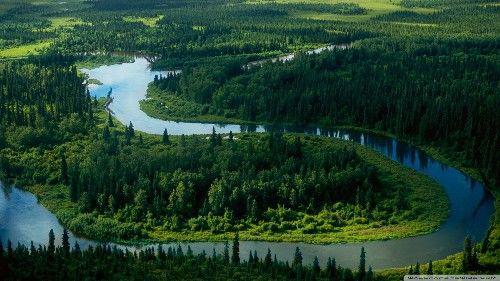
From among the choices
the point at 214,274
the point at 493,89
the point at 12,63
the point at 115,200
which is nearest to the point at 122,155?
the point at 115,200

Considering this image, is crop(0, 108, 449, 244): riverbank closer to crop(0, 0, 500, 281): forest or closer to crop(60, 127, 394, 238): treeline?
crop(0, 0, 500, 281): forest

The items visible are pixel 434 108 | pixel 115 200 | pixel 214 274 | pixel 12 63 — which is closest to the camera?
pixel 214 274

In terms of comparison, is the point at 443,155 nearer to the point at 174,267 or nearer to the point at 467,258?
the point at 467,258

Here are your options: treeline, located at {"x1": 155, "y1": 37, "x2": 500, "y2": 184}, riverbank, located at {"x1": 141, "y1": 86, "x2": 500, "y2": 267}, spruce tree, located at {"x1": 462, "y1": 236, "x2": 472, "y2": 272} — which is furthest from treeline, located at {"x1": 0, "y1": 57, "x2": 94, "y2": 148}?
spruce tree, located at {"x1": 462, "y1": 236, "x2": 472, "y2": 272}

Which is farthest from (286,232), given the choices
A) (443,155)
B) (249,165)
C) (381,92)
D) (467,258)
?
(381,92)

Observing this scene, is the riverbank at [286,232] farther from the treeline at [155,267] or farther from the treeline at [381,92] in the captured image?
the treeline at [381,92]

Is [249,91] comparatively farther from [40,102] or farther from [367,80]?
[40,102]

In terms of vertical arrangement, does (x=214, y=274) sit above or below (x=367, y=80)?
below

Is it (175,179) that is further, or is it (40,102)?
(40,102)
